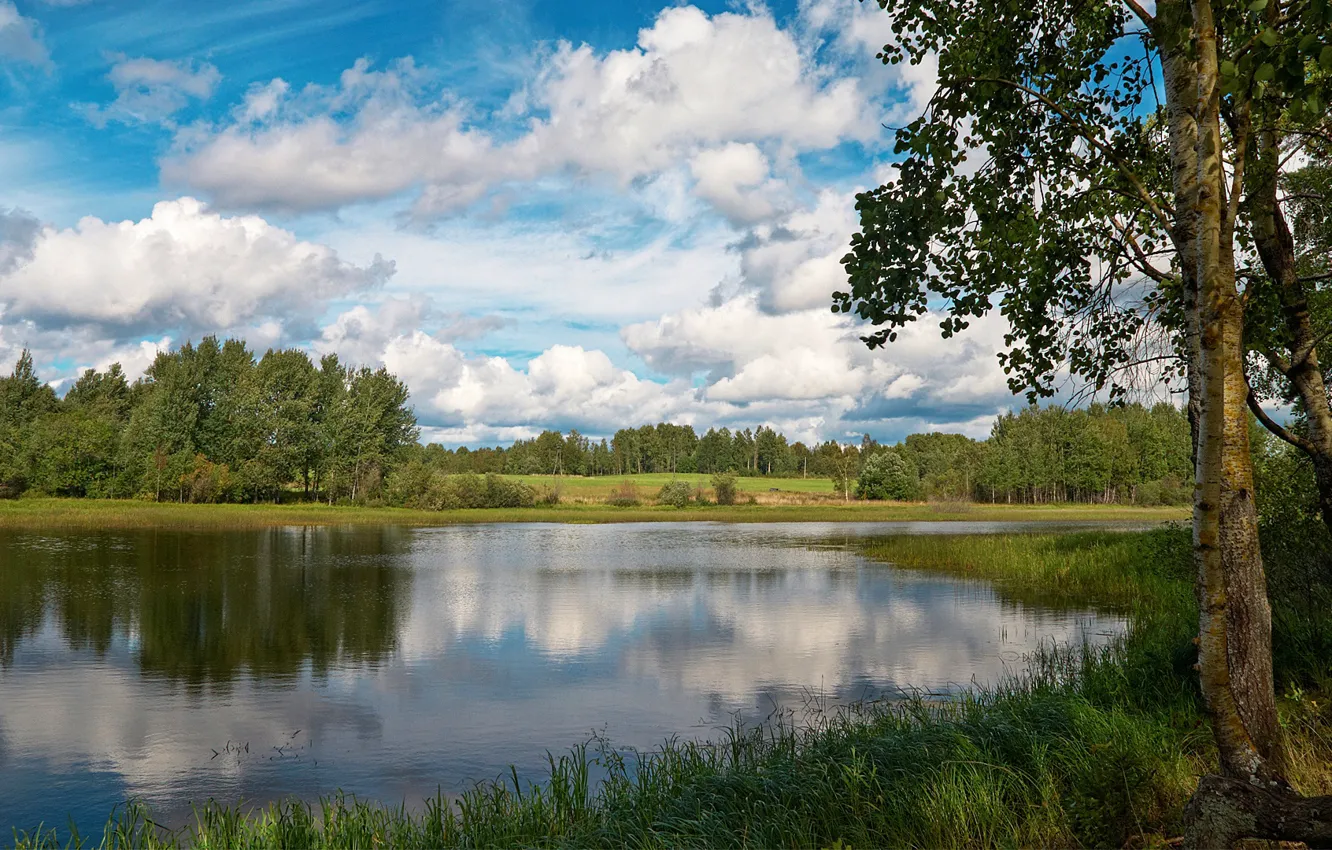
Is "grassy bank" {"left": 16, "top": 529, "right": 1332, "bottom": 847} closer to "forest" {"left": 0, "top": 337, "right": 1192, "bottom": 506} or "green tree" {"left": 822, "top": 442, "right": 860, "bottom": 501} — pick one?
"forest" {"left": 0, "top": 337, "right": 1192, "bottom": 506}

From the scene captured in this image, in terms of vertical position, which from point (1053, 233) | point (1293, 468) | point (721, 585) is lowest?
point (721, 585)

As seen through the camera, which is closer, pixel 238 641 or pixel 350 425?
pixel 238 641

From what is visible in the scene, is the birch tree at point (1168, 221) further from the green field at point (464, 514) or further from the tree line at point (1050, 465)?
the tree line at point (1050, 465)

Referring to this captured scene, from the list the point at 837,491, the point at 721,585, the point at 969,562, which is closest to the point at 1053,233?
the point at 721,585

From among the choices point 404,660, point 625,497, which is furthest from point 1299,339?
point 625,497

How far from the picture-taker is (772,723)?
513 inches

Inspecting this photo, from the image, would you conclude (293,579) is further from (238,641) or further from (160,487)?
(160,487)

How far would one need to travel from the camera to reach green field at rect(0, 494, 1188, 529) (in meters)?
59.2

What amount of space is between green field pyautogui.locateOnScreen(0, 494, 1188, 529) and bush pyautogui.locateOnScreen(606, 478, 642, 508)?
5.39ft

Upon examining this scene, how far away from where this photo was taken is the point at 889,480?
363 ft

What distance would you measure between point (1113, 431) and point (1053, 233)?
120 metres

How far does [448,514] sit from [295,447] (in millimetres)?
17666

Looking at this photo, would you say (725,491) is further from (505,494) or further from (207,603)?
(207,603)

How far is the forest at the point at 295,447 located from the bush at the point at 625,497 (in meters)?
11.5
